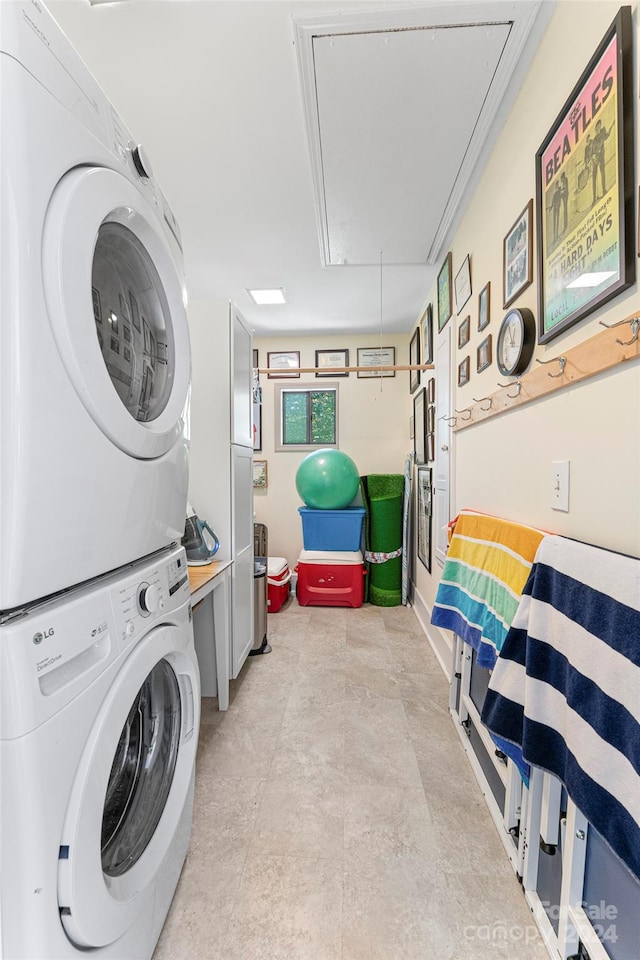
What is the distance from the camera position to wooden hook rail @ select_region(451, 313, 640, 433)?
2.63 feet

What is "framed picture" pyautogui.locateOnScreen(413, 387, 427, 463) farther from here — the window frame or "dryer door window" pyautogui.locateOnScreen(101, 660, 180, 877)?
"dryer door window" pyautogui.locateOnScreen(101, 660, 180, 877)

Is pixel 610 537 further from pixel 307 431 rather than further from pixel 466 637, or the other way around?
pixel 307 431

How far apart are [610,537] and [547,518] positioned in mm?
290

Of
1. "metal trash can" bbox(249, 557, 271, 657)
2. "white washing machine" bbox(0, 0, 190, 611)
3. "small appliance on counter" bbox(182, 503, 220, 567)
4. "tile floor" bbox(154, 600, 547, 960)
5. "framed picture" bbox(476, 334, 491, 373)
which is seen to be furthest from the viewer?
"metal trash can" bbox(249, 557, 271, 657)

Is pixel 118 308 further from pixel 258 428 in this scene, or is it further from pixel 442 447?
pixel 258 428

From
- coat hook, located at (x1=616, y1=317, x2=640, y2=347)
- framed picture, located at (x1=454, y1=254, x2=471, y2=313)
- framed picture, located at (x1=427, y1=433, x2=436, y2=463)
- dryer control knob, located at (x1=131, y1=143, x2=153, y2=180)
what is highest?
framed picture, located at (x1=454, y1=254, x2=471, y2=313)

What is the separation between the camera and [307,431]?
160 inches

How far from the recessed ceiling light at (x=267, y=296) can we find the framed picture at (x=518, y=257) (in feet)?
6.36

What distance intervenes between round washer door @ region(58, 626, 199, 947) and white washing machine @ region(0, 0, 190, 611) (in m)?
0.25

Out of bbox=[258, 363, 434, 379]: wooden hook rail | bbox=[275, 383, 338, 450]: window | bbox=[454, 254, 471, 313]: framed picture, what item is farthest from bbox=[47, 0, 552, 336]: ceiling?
bbox=[275, 383, 338, 450]: window

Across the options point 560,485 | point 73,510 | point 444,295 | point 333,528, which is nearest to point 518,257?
point 560,485

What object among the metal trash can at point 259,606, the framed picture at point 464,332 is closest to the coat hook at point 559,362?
the framed picture at point 464,332

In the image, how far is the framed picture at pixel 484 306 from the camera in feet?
5.46

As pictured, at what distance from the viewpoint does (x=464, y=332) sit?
1994mm
